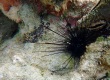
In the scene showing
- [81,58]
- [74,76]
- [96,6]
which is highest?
[96,6]

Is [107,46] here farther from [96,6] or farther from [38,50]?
[38,50]

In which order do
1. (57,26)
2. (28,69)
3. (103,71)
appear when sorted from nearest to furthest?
(103,71) < (28,69) < (57,26)

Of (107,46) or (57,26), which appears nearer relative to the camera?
(107,46)

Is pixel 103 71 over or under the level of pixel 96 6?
under

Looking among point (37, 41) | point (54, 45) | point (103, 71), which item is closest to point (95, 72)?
point (103, 71)

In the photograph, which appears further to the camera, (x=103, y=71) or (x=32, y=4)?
(x=32, y=4)

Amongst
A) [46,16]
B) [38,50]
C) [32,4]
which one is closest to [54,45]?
[38,50]

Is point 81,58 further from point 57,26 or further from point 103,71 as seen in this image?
point 57,26

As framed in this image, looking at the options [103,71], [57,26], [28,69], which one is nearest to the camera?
[103,71]

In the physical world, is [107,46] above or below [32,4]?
below
